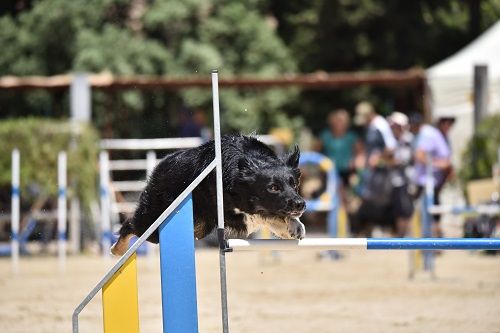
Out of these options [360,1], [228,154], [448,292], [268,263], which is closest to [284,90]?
[360,1]

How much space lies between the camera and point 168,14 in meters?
18.4

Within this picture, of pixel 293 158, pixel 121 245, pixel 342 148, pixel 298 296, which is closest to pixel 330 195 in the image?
pixel 342 148

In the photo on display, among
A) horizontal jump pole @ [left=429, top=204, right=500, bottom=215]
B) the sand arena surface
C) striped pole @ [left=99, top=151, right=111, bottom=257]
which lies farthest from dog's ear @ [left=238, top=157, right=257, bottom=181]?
striped pole @ [left=99, top=151, right=111, bottom=257]

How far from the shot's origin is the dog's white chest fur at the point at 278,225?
543cm

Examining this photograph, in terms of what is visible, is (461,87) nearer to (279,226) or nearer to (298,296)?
(298,296)

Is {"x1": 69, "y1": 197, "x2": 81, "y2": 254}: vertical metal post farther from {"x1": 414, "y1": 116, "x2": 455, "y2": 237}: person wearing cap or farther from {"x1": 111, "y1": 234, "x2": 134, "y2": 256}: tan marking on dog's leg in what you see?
{"x1": 111, "y1": 234, "x2": 134, "y2": 256}: tan marking on dog's leg

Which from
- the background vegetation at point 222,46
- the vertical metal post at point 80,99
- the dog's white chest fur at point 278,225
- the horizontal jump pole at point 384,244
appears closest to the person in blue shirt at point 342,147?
the background vegetation at point 222,46

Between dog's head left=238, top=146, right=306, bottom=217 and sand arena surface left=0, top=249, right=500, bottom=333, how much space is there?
5.45 ft

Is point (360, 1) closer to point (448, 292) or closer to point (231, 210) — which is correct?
point (448, 292)

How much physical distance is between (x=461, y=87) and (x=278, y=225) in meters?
10.9

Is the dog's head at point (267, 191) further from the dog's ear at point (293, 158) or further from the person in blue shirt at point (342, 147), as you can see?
the person in blue shirt at point (342, 147)

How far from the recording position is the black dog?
5.40m

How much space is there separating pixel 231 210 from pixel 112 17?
45.8 feet

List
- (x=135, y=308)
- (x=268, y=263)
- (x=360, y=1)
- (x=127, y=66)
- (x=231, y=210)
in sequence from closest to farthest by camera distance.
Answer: (x=135, y=308) < (x=231, y=210) < (x=268, y=263) < (x=127, y=66) < (x=360, y=1)
